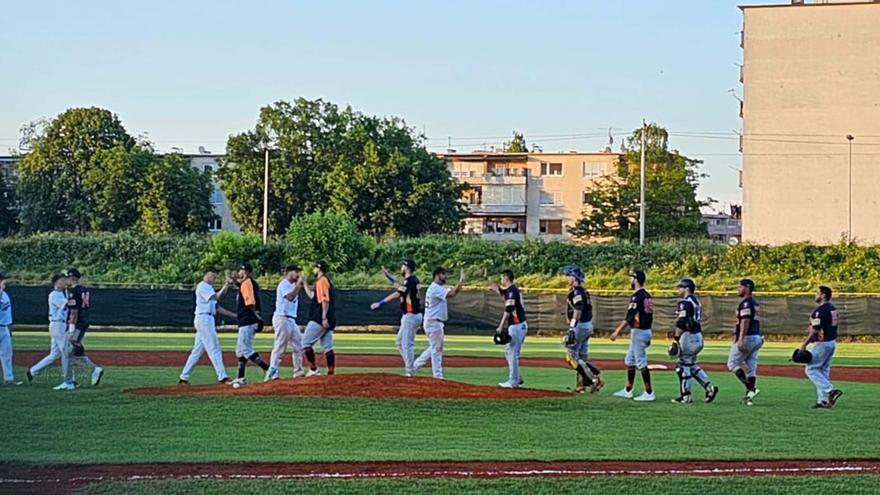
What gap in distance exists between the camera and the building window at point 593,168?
94500mm

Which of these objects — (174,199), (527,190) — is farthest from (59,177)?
(527,190)

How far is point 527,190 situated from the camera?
9481 cm

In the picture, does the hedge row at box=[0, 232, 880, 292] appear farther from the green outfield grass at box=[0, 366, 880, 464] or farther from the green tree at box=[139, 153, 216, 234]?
the green outfield grass at box=[0, 366, 880, 464]

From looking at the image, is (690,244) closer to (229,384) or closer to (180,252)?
(180,252)

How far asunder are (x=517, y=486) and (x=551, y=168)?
8595 centimetres

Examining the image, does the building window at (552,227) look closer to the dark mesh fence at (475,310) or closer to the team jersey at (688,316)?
the dark mesh fence at (475,310)

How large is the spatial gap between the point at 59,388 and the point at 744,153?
5432 centimetres

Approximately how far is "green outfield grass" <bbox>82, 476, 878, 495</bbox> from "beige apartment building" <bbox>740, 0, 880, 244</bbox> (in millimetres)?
55884

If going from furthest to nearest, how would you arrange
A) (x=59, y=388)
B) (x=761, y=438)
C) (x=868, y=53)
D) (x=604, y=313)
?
(x=868, y=53) → (x=604, y=313) → (x=59, y=388) → (x=761, y=438)

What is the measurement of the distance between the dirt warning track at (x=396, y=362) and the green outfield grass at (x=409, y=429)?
254 inches

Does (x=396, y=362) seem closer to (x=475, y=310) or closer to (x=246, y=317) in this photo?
(x=246, y=317)

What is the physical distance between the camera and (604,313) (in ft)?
133

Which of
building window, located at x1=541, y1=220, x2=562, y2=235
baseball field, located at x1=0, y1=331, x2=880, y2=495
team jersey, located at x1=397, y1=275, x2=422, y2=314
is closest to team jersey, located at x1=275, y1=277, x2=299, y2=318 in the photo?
team jersey, located at x1=397, y1=275, x2=422, y2=314

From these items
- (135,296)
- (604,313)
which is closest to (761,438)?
(604,313)
